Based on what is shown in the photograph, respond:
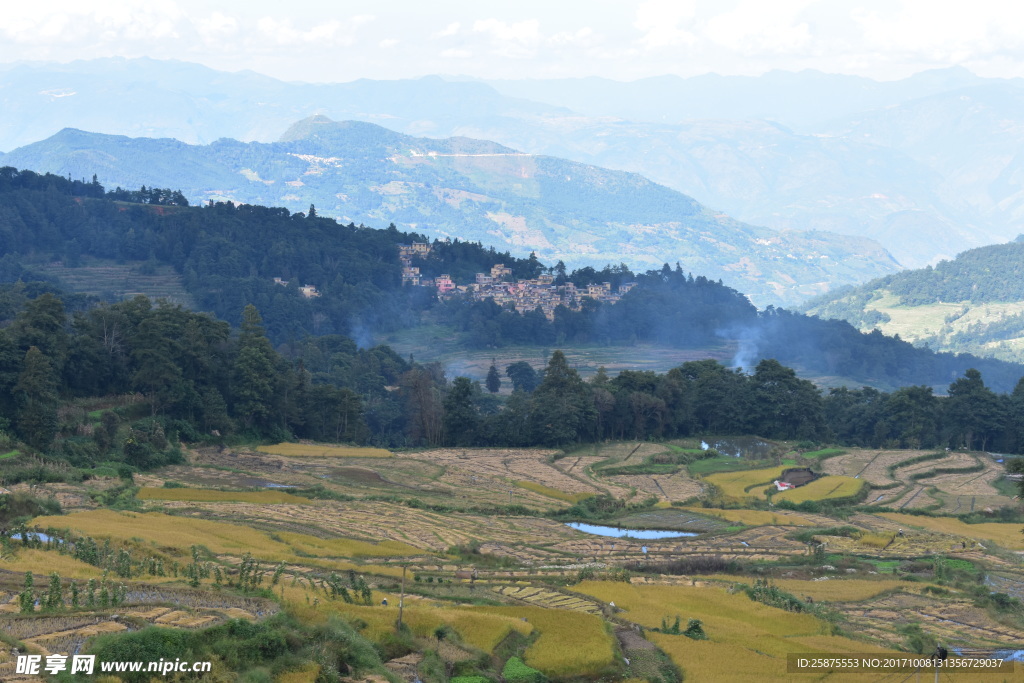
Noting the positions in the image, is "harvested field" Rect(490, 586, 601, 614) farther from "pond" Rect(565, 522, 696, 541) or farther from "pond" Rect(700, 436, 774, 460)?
"pond" Rect(700, 436, 774, 460)

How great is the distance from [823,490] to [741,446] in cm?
1232

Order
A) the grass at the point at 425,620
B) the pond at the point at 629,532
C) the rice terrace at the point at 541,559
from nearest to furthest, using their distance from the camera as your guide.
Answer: the grass at the point at 425,620 → the rice terrace at the point at 541,559 → the pond at the point at 629,532

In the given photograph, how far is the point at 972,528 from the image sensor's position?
124 ft

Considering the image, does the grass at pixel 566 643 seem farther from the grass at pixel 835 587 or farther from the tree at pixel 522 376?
the tree at pixel 522 376

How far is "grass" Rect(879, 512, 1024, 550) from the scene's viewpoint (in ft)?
117

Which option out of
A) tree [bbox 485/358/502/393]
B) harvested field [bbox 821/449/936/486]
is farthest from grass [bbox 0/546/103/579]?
tree [bbox 485/358/502/393]

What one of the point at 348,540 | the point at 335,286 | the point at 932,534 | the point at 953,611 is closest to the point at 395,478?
the point at 348,540

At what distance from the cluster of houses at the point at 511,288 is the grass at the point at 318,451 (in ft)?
198

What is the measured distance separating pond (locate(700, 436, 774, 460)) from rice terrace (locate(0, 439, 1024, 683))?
2238 millimetres

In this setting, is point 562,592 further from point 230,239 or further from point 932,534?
point 230,239

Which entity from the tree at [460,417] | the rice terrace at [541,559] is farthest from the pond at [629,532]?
the tree at [460,417]

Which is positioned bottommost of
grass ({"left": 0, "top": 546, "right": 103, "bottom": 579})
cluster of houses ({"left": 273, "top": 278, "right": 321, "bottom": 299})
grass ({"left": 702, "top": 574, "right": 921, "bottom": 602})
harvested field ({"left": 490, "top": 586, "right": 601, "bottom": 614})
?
grass ({"left": 702, "top": 574, "right": 921, "bottom": 602})

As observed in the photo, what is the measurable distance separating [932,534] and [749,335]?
3586 inches

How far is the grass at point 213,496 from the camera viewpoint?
111ft
